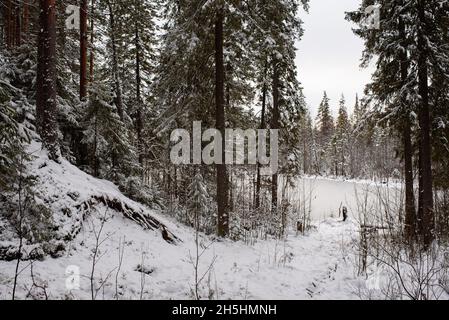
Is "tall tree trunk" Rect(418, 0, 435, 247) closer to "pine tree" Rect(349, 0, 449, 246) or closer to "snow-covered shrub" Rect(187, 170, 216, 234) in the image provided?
"pine tree" Rect(349, 0, 449, 246)

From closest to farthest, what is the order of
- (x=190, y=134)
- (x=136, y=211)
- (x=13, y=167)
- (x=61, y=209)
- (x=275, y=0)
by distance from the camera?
(x=13, y=167), (x=61, y=209), (x=136, y=211), (x=275, y=0), (x=190, y=134)

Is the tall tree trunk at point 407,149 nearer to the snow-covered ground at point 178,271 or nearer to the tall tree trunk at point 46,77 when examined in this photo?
the snow-covered ground at point 178,271

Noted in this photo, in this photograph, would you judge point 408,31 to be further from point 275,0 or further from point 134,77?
point 134,77

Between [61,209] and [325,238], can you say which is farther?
[325,238]

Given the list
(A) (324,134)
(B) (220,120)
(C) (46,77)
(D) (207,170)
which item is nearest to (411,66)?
(B) (220,120)

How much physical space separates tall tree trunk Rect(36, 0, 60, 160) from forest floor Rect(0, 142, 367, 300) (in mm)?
761

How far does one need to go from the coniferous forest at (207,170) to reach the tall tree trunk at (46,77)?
0.03 metres

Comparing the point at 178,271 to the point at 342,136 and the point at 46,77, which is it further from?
the point at 342,136

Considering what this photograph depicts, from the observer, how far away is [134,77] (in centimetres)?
1980

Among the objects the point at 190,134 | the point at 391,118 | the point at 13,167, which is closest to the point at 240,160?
the point at 190,134

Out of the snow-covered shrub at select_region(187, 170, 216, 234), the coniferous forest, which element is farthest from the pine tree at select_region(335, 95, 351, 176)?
the snow-covered shrub at select_region(187, 170, 216, 234)

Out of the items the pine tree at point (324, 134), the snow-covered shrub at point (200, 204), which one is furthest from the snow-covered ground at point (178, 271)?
the pine tree at point (324, 134)

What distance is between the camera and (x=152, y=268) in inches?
255
